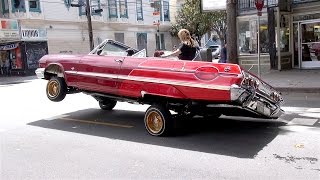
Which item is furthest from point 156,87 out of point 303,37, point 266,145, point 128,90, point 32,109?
point 303,37

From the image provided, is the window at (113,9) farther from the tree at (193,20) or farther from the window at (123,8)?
the tree at (193,20)

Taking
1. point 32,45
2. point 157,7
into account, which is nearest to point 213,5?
point 32,45

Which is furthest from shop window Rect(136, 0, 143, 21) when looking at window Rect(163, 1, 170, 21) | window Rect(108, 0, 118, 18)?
window Rect(163, 1, 170, 21)

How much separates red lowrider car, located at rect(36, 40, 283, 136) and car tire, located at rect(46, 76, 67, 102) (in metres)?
0.20

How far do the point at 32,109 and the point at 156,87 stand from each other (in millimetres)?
4795

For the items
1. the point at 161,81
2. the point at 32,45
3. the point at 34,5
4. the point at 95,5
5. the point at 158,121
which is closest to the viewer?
the point at 161,81

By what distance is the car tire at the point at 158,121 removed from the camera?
6.90 metres

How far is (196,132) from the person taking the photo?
7332 millimetres

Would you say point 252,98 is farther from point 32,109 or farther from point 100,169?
point 32,109

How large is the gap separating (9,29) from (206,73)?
25.6m

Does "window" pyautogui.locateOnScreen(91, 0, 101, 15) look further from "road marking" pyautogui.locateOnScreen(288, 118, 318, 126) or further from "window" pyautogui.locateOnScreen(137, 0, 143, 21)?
"road marking" pyautogui.locateOnScreen(288, 118, 318, 126)

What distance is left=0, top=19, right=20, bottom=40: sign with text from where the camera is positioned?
28.9 m

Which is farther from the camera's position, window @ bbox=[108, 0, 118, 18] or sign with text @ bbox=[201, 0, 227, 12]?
window @ bbox=[108, 0, 118, 18]

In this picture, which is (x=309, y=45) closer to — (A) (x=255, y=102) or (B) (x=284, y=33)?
(B) (x=284, y=33)
